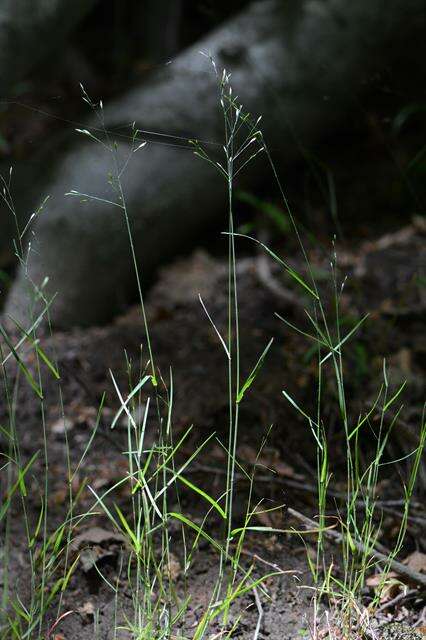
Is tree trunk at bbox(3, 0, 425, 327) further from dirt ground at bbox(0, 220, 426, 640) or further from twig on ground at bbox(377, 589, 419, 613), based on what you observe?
twig on ground at bbox(377, 589, 419, 613)

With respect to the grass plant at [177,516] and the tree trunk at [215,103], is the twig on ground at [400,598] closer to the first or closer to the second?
the grass plant at [177,516]

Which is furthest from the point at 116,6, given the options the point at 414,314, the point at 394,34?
the point at 414,314

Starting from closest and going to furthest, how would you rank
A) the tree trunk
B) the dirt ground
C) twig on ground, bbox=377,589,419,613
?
twig on ground, bbox=377,589,419,613 → the dirt ground → the tree trunk

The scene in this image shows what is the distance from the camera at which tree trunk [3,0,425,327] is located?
9.30ft

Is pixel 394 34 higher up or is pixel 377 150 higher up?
pixel 394 34

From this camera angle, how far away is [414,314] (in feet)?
8.14

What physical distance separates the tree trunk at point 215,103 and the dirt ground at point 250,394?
19cm

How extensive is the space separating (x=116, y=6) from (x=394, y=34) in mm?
1824

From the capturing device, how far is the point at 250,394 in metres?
2.16

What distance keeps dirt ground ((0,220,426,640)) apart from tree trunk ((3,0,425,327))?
188mm

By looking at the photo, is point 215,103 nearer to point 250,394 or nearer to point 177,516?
point 250,394

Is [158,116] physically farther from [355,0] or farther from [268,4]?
[355,0]

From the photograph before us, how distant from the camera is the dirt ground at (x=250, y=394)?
62.4 inches

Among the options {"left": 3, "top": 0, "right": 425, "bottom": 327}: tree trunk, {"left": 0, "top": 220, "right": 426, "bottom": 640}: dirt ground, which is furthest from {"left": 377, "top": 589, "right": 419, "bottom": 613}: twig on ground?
{"left": 3, "top": 0, "right": 425, "bottom": 327}: tree trunk
